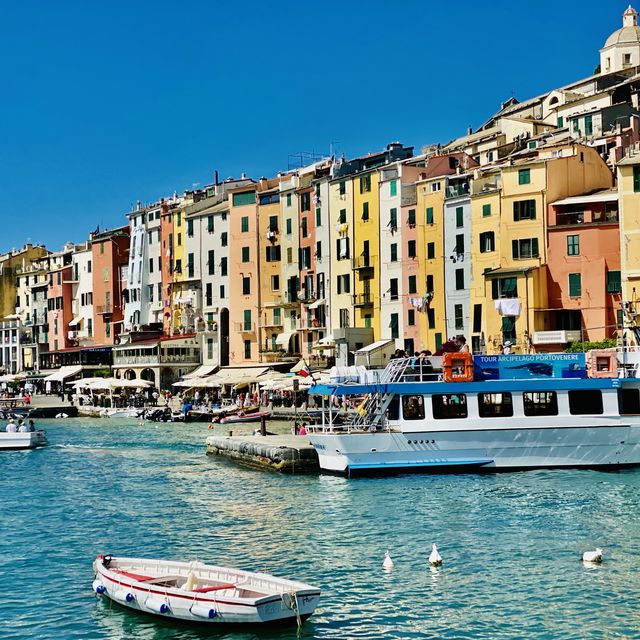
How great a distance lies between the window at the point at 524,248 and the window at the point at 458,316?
6298 millimetres

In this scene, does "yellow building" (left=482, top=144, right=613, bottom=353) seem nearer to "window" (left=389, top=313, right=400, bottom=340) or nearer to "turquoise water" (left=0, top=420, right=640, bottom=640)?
"window" (left=389, top=313, right=400, bottom=340)

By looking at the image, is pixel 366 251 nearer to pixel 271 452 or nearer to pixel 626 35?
pixel 271 452

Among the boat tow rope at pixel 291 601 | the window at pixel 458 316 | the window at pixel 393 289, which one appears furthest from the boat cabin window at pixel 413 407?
the window at pixel 393 289

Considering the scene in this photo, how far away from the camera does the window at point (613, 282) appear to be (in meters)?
63.7

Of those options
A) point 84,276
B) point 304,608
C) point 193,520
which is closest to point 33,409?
point 84,276

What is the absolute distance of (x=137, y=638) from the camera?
67.9 feet

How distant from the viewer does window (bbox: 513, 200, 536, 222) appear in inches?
2628

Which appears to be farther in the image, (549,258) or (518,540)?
(549,258)

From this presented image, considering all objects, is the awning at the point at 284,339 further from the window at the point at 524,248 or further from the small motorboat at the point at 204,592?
the small motorboat at the point at 204,592

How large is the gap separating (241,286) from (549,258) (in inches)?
1394

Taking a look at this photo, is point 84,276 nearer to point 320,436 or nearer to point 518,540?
point 320,436

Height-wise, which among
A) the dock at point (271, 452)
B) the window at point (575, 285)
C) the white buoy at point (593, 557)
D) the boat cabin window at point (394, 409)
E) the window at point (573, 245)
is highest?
the window at point (573, 245)

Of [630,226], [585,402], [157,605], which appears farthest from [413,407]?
[630,226]

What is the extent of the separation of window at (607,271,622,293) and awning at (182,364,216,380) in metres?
39.5
